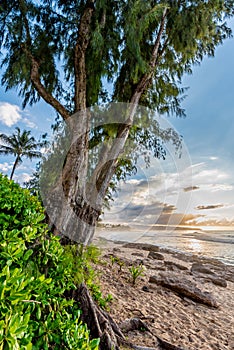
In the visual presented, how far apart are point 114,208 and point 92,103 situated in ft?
9.17

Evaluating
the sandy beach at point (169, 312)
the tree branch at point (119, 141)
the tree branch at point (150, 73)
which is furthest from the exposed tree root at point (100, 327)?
the tree branch at point (150, 73)

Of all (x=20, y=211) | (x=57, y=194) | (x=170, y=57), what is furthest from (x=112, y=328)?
(x=170, y=57)

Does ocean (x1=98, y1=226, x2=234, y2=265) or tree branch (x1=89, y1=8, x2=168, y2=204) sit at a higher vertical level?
tree branch (x1=89, y1=8, x2=168, y2=204)

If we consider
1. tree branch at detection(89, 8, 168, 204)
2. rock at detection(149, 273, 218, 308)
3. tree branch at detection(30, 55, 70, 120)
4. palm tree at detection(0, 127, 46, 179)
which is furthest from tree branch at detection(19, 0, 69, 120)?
palm tree at detection(0, 127, 46, 179)

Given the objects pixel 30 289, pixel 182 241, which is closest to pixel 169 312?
pixel 30 289

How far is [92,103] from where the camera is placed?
19.3ft

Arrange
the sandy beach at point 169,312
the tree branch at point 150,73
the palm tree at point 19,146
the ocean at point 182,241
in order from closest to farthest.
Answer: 1. the sandy beach at point 169,312
2. the tree branch at point 150,73
3. the ocean at point 182,241
4. the palm tree at point 19,146

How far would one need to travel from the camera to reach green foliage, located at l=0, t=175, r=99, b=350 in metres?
0.92

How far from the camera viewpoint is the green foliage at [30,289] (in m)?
0.92

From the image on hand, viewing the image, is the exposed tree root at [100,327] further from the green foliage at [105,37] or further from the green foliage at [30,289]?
the green foliage at [105,37]

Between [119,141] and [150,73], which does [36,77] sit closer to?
[119,141]

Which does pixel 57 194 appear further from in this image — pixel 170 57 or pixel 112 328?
pixel 170 57

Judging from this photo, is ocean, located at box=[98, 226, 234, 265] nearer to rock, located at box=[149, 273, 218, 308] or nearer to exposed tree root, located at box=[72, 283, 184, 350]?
rock, located at box=[149, 273, 218, 308]

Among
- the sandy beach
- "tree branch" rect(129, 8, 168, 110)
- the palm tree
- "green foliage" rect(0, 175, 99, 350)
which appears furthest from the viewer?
the palm tree
